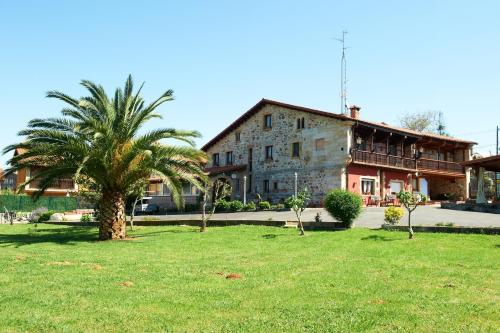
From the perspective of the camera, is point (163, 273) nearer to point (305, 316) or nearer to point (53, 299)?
point (53, 299)

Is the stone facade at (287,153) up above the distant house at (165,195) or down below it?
above

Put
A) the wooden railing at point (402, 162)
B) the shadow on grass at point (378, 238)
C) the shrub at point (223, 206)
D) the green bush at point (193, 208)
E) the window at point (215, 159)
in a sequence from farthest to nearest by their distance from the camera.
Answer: the window at point (215, 159)
the green bush at point (193, 208)
the wooden railing at point (402, 162)
the shrub at point (223, 206)
the shadow on grass at point (378, 238)

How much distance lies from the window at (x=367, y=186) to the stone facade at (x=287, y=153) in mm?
2388

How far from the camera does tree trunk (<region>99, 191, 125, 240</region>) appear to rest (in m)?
17.6

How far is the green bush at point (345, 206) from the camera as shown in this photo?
17.7m

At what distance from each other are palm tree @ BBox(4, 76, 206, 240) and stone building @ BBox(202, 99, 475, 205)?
1699 cm

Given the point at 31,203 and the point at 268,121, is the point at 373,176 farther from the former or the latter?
the point at 31,203

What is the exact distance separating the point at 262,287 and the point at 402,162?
104ft

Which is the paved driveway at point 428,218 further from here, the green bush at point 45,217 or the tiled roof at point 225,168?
the green bush at point 45,217

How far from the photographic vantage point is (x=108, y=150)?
1658 centimetres

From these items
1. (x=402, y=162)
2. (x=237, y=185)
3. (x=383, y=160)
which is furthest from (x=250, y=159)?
(x=402, y=162)

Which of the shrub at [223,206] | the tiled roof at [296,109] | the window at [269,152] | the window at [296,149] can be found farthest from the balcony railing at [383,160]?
the shrub at [223,206]

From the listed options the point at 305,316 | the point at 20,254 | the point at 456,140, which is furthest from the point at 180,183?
the point at 456,140

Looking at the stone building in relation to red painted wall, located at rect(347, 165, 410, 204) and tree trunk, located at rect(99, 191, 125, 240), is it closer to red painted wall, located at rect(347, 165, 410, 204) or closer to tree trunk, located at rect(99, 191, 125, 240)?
red painted wall, located at rect(347, 165, 410, 204)
